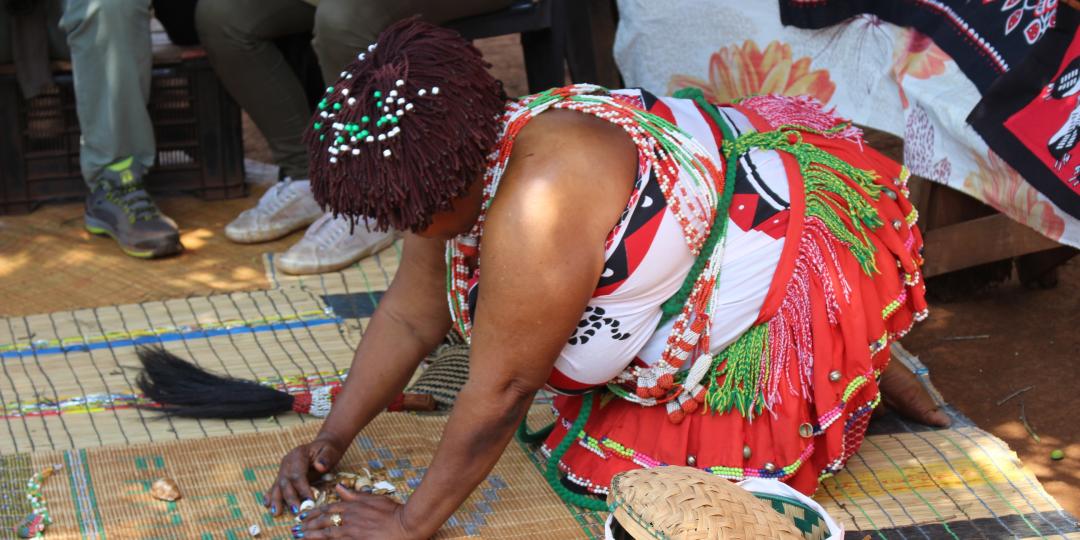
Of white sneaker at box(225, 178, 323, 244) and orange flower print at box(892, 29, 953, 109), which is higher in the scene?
orange flower print at box(892, 29, 953, 109)

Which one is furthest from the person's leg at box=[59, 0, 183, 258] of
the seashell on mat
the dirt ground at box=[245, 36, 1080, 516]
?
the dirt ground at box=[245, 36, 1080, 516]

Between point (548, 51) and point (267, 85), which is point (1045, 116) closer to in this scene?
point (548, 51)

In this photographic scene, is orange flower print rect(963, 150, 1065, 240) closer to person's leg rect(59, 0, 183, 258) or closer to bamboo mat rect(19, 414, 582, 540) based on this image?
bamboo mat rect(19, 414, 582, 540)

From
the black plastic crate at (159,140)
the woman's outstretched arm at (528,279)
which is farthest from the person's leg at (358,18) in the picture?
the woman's outstretched arm at (528,279)

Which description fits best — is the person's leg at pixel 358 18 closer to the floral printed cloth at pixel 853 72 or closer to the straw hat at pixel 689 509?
the floral printed cloth at pixel 853 72

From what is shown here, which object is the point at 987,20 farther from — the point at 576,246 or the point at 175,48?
the point at 175,48

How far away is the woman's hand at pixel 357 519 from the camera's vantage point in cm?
198

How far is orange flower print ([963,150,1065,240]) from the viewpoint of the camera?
8.65 ft

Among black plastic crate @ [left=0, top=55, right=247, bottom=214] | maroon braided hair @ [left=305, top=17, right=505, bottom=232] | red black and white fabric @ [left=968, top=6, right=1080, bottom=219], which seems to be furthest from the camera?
black plastic crate @ [left=0, top=55, right=247, bottom=214]

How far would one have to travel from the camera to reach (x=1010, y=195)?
2.72 meters

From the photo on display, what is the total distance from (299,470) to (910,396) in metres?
1.32

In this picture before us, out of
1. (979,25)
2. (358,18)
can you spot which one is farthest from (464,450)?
(358,18)

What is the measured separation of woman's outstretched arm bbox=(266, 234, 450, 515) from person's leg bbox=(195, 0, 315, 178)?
1762 mm

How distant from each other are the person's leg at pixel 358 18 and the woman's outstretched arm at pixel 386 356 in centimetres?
125
